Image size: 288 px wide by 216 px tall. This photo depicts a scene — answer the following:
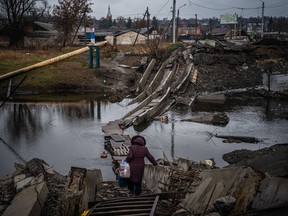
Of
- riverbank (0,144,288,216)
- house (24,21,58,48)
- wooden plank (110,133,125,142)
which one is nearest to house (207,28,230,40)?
house (24,21,58,48)

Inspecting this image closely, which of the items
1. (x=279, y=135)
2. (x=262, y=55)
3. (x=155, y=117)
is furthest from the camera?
(x=262, y=55)

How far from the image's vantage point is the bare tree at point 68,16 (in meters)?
39.2

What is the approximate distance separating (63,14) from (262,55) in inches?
858

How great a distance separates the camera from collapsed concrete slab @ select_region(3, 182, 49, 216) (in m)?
5.81

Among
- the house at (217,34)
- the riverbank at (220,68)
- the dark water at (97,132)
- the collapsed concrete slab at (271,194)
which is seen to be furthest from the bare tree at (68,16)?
the collapsed concrete slab at (271,194)

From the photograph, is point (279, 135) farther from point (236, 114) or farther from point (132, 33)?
point (132, 33)

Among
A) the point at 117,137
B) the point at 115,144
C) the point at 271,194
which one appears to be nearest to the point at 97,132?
the point at 117,137

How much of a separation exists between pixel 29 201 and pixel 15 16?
38.9 meters

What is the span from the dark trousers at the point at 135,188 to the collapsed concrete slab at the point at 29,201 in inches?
61.4

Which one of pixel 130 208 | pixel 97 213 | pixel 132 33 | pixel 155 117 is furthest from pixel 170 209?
pixel 132 33

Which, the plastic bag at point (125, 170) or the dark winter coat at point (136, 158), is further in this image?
the plastic bag at point (125, 170)

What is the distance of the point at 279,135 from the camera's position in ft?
44.4

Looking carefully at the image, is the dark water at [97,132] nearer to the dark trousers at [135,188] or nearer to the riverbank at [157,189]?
the riverbank at [157,189]

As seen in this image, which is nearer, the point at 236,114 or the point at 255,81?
the point at 236,114
